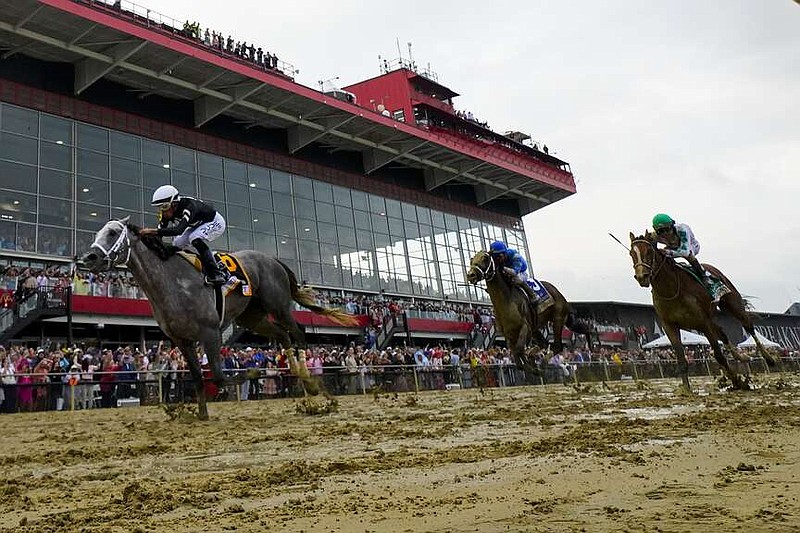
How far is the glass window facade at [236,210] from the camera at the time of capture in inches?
1201

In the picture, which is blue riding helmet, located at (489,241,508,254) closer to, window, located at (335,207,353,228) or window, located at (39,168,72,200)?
window, located at (39,168,72,200)

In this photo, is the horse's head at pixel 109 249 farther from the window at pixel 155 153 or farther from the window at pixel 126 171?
the window at pixel 155 153

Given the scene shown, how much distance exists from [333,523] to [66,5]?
109 feet

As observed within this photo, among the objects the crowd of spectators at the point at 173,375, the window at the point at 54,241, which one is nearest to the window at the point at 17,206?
the window at the point at 54,241

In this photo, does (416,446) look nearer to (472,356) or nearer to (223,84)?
(472,356)

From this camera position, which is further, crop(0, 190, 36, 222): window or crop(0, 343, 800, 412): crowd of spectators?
crop(0, 190, 36, 222): window

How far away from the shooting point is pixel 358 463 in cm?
378

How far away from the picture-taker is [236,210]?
129 ft

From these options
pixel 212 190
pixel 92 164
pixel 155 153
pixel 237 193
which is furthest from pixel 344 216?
pixel 92 164

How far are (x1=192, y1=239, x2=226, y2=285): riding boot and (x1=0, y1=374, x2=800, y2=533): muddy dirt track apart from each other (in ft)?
10.5

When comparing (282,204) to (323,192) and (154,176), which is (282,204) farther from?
(154,176)

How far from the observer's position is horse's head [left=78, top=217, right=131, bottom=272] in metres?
8.07

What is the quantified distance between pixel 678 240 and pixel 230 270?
24.6 ft

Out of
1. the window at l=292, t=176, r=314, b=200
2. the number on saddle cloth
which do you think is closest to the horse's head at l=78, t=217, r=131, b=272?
the number on saddle cloth
